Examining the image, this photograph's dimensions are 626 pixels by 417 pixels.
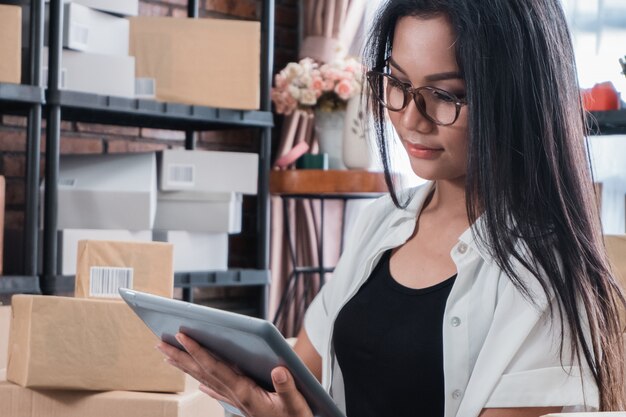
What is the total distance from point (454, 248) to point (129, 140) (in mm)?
2003

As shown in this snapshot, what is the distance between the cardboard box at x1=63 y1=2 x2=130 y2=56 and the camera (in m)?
2.36

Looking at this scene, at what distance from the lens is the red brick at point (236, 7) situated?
333 centimetres

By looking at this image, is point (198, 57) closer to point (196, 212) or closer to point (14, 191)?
point (196, 212)

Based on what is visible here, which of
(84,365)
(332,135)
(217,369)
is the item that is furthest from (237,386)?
(332,135)

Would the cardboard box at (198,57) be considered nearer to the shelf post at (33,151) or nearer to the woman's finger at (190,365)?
the shelf post at (33,151)

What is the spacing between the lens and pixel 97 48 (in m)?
2.45

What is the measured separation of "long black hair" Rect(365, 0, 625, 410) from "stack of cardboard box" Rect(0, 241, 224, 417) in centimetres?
78

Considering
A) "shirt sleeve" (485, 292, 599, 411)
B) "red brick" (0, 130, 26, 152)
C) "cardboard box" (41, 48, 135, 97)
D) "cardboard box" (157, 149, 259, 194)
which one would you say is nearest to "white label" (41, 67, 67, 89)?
"cardboard box" (41, 48, 135, 97)

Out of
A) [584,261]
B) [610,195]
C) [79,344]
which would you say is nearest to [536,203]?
[584,261]

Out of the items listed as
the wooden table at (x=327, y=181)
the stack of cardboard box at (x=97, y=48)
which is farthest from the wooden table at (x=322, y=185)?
the stack of cardboard box at (x=97, y=48)

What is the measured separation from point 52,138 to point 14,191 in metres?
0.47

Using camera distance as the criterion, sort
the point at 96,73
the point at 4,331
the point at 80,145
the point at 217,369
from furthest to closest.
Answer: the point at 80,145 < the point at 96,73 < the point at 4,331 < the point at 217,369

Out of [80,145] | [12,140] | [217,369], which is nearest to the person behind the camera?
[217,369]

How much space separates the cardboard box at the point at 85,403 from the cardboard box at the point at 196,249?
85 cm
